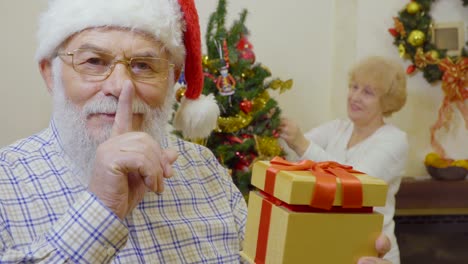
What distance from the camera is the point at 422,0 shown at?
3484 millimetres

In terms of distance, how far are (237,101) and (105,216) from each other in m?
1.68

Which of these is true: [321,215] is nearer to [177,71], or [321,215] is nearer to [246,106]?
[177,71]

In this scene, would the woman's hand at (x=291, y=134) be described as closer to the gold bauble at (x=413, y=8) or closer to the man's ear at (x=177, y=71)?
the gold bauble at (x=413, y=8)

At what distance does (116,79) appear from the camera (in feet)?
4.08

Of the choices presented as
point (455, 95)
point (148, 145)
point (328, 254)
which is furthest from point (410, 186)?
point (148, 145)

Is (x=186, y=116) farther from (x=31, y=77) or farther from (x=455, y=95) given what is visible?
(x=455, y=95)

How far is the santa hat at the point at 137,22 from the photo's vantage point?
4.26ft

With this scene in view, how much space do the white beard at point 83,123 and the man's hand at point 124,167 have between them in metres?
0.19

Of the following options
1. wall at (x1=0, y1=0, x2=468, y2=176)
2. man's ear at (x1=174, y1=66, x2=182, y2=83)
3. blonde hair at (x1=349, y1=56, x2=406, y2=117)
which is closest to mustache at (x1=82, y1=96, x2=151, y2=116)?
man's ear at (x1=174, y1=66, x2=182, y2=83)

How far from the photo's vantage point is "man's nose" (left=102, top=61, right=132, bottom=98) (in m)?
1.23

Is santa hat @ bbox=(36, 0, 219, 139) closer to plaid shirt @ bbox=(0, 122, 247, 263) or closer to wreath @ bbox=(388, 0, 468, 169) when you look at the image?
plaid shirt @ bbox=(0, 122, 247, 263)

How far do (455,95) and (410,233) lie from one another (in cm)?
91

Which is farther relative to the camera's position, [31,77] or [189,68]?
[31,77]

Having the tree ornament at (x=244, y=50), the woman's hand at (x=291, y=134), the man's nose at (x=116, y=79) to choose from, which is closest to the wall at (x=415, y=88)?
the woman's hand at (x=291, y=134)
